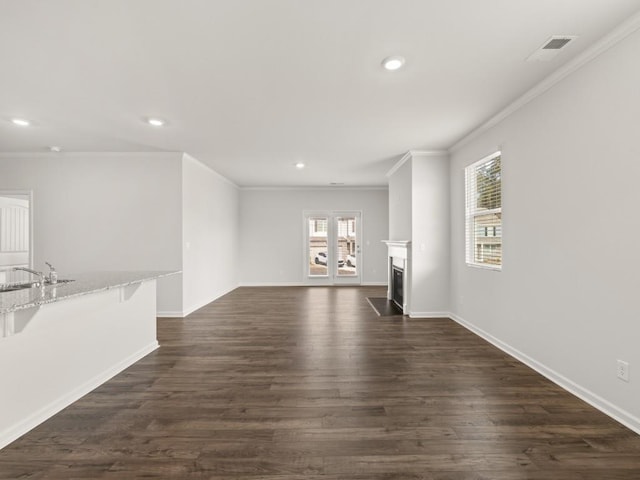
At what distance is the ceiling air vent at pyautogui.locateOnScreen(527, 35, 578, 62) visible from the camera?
88.7 inches

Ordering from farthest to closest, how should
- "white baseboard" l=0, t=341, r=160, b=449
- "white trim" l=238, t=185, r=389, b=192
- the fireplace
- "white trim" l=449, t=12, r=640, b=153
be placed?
"white trim" l=238, t=185, r=389, b=192, the fireplace, "white trim" l=449, t=12, r=640, b=153, "white baseboard" l=0, t=341, r=160, b=449

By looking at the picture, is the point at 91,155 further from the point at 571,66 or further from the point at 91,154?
the point at 571,66

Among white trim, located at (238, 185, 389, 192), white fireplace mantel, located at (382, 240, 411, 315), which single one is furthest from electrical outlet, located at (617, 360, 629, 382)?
white trim, located at (238, 185, 389, 192)

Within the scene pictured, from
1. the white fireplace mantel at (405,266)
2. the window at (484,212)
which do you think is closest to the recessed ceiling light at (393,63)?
the window at (484,212)

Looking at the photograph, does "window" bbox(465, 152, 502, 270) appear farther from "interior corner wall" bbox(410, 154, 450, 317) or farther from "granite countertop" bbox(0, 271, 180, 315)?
"granite countertop" bbox(0, 271, 180, 315)

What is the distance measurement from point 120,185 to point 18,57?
9.63 ft

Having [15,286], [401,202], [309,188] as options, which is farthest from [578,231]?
[309,188]

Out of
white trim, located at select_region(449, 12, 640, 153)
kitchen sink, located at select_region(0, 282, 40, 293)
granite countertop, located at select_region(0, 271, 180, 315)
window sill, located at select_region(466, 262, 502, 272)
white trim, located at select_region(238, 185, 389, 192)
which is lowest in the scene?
kitchen sink, located at select_region(0, 282, 40, 293)

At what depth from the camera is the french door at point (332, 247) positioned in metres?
8.96

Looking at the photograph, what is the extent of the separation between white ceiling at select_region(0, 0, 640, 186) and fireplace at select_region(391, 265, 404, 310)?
260 centimetres

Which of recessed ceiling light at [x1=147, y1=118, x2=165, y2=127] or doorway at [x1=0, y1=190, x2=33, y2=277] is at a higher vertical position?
recessed ceiling light at [x1=147, y1=118, x2=165, y2=127]

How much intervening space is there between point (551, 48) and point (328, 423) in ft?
10.3

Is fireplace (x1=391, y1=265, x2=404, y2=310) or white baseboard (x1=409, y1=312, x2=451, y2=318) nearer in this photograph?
white baseboard (x1=409, y1=312, x2=451, y2=318)

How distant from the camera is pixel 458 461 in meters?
1.80
